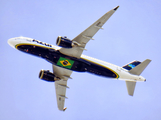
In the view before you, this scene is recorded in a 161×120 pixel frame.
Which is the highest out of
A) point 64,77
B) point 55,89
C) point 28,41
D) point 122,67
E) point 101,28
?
point 101,28

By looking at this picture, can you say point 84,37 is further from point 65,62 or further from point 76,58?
point 65,62

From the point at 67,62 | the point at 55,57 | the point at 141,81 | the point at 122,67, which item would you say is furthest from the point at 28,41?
the point at 141,81

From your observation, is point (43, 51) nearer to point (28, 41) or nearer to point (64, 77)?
point (28, 41)

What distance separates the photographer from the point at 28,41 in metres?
47.3

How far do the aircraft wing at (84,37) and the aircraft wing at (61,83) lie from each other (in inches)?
294

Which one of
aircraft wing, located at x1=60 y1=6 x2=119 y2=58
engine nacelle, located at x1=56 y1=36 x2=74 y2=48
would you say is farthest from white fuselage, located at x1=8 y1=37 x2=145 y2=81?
engine nacelle, located at x1=56 y1=36 x2=74 y2=48

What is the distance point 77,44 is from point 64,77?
1277cm

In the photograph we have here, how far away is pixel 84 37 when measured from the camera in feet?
151

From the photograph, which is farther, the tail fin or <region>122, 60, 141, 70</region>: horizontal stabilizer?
<region>122, 60, 141, 70</region>: horizontal stabilizer

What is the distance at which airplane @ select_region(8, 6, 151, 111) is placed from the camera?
4597 centimetres

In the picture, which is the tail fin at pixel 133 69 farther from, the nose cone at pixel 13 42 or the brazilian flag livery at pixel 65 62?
the nose cone at pixel 13 42

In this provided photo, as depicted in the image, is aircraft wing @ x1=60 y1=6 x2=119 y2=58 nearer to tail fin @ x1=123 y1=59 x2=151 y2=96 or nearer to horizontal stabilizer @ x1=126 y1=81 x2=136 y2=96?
tail fin @ x1=123 y1=59 x2=151 y2=96

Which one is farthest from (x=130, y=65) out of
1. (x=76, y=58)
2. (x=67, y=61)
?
(x=67, y=61)

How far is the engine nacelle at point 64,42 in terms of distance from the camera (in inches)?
1799
